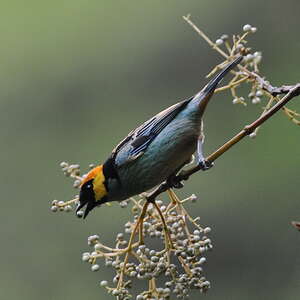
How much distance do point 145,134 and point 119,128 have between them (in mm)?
4074

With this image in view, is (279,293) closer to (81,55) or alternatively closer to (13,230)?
(13,230)

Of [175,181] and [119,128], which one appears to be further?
[119,128]

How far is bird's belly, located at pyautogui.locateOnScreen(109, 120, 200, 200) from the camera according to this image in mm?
2684

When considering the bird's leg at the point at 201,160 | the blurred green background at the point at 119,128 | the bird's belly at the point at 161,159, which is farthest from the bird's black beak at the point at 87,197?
the blurred green background at the point at 119,128

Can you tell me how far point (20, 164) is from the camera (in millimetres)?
6980

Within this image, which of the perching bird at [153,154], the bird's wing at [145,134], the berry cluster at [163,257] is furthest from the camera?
the bird's wing at [145,134]

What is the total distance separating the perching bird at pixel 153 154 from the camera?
Answer: 267 centimetres

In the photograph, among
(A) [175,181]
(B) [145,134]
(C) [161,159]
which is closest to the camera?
(A) [175,181]

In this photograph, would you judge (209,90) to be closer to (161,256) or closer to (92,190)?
(92,190)

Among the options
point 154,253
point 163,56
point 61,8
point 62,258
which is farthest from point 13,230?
point 154,253

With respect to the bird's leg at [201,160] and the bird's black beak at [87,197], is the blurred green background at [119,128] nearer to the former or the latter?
the bird's leg at [201,160]

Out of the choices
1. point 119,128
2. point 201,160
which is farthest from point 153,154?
point 119,128

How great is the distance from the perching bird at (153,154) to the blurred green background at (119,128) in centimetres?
279

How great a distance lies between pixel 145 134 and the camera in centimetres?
284
